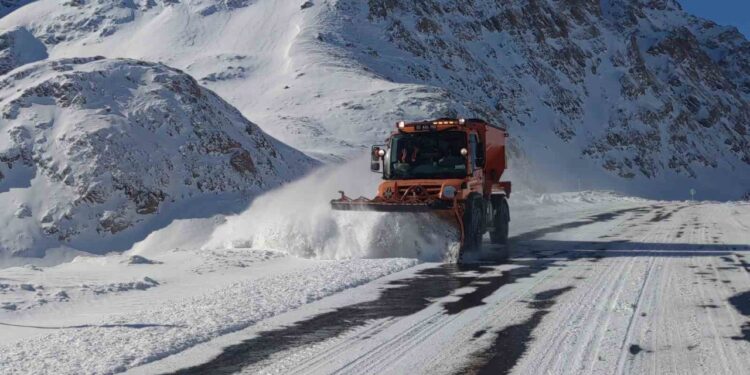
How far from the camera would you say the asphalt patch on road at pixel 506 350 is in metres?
5.75

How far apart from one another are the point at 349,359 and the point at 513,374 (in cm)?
142

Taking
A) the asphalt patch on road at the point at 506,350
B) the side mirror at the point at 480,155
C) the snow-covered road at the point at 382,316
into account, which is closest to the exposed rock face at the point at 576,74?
the side mirror at the point at 480,155

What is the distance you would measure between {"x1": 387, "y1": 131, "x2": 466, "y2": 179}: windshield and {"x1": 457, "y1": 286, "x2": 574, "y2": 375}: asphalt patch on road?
19.4 feet

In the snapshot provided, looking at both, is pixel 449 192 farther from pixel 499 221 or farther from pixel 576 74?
pixel 576 74

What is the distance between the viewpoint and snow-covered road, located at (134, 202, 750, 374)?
5930 millimetres

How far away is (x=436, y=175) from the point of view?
1392 cm

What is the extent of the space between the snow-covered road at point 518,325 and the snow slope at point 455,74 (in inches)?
1492

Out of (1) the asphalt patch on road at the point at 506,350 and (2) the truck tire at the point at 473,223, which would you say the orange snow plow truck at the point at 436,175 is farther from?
(1) the asphalt patch on road at the point at 506,350

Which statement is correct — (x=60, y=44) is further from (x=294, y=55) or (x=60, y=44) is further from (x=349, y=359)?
(x=349, y=359)

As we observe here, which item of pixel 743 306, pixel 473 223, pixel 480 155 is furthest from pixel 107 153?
pixel 743 306

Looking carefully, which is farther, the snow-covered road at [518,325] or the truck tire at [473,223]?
the truck tire at [473,223]

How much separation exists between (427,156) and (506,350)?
26.7ft

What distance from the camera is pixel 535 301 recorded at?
874 cm

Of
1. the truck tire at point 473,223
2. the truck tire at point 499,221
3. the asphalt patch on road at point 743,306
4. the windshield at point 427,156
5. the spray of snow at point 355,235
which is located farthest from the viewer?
the truck tire at point 499,221
